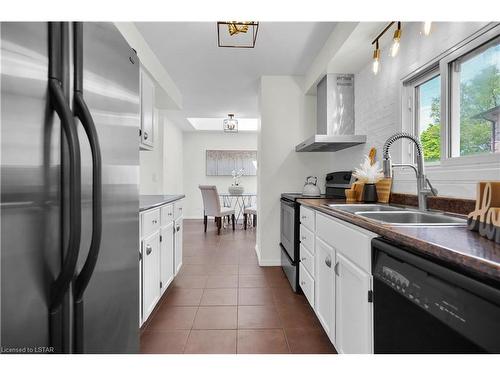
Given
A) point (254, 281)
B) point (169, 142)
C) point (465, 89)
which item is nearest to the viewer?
point (465, 89)

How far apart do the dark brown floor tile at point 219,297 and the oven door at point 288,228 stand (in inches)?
26.1

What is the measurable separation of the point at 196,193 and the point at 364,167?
594cm

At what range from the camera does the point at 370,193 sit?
219cm

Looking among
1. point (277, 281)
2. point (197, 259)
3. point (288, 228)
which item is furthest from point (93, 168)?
point (197, 259)

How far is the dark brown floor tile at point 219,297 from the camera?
234cm

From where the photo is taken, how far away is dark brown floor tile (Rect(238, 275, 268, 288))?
2758 millimetres

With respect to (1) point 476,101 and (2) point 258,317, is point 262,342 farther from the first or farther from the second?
(1) point 476,101

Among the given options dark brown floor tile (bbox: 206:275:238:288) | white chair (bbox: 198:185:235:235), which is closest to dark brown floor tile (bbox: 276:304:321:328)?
dark brown floor tile (bbox: 206:275:238:288)

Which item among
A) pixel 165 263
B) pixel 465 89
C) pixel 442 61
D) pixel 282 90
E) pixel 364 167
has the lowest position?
pixel 165 263

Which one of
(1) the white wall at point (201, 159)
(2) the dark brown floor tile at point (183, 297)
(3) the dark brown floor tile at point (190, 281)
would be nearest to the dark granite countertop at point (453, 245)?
(2) the dark brown floor tile at point (183, 297)

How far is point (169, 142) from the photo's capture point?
6.02 metres

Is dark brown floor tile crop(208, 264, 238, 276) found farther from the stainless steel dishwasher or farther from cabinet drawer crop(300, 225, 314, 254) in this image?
the stainless steel dishwasher

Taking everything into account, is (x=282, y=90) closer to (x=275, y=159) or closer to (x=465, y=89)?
(x=275, y=159)

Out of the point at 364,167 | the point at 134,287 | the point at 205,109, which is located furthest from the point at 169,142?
the point at 134,287
